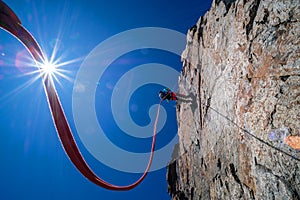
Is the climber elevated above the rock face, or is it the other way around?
the climber

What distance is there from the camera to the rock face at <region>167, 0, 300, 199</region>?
14.4 feet

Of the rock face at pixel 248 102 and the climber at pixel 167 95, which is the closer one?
the rock face at pixel 248 102

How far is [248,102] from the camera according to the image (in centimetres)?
586

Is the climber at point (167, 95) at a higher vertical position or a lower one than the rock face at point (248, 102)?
higher

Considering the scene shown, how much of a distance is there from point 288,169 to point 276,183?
1.68 ft

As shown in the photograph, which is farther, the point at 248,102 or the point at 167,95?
the point at 167,95

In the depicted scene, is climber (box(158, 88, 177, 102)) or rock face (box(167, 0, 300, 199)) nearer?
rock face (box(167, 0, 300, 199))

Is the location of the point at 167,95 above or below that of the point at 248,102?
above

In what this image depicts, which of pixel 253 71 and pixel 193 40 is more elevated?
pixel 193 40

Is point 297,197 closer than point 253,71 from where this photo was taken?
Yes

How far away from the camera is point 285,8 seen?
4.83 m

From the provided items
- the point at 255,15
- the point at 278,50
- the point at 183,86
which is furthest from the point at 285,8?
the point at 183,86

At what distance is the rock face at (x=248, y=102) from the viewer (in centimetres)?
440

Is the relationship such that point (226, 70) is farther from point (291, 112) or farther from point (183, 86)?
point (183, 86)
